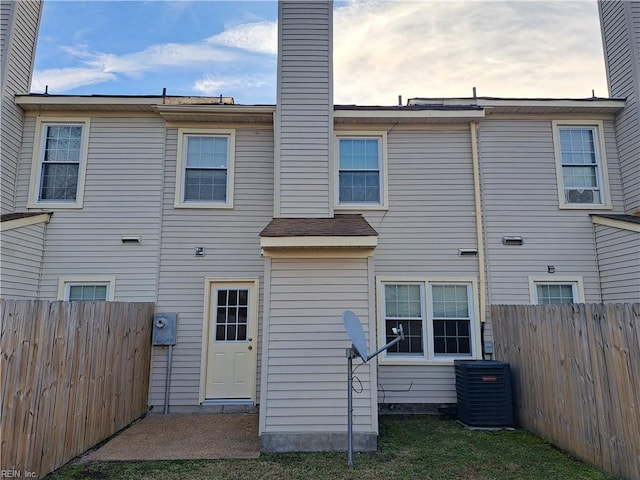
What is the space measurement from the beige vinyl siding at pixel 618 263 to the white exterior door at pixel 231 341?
6.16 meters

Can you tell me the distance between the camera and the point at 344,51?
767cm

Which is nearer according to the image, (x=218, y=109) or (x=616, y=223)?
(x=616, y=223)

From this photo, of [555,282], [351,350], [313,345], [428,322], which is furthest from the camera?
[555,282]

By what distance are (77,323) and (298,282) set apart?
256 cm

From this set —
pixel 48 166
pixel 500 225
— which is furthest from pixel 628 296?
pixel 48 166

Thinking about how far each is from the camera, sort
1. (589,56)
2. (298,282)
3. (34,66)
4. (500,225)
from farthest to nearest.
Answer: (589,56) → (34,66) → (500,225) → (298,282)

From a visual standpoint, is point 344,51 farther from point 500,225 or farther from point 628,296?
point 628,296

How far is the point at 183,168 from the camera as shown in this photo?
709 cm

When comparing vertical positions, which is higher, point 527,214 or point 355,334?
point 527,214

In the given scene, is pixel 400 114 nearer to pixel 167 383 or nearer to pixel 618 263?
pixel 618 263

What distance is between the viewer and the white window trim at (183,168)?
696cm

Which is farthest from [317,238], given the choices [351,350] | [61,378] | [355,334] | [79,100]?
[79,100]

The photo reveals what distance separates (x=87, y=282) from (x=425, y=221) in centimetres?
613

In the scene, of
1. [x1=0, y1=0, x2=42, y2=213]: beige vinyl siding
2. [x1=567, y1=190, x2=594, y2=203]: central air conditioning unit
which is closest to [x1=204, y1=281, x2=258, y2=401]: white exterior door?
[x1=0, y1=0, x2=42, y2=213]: beige vinyl siding
